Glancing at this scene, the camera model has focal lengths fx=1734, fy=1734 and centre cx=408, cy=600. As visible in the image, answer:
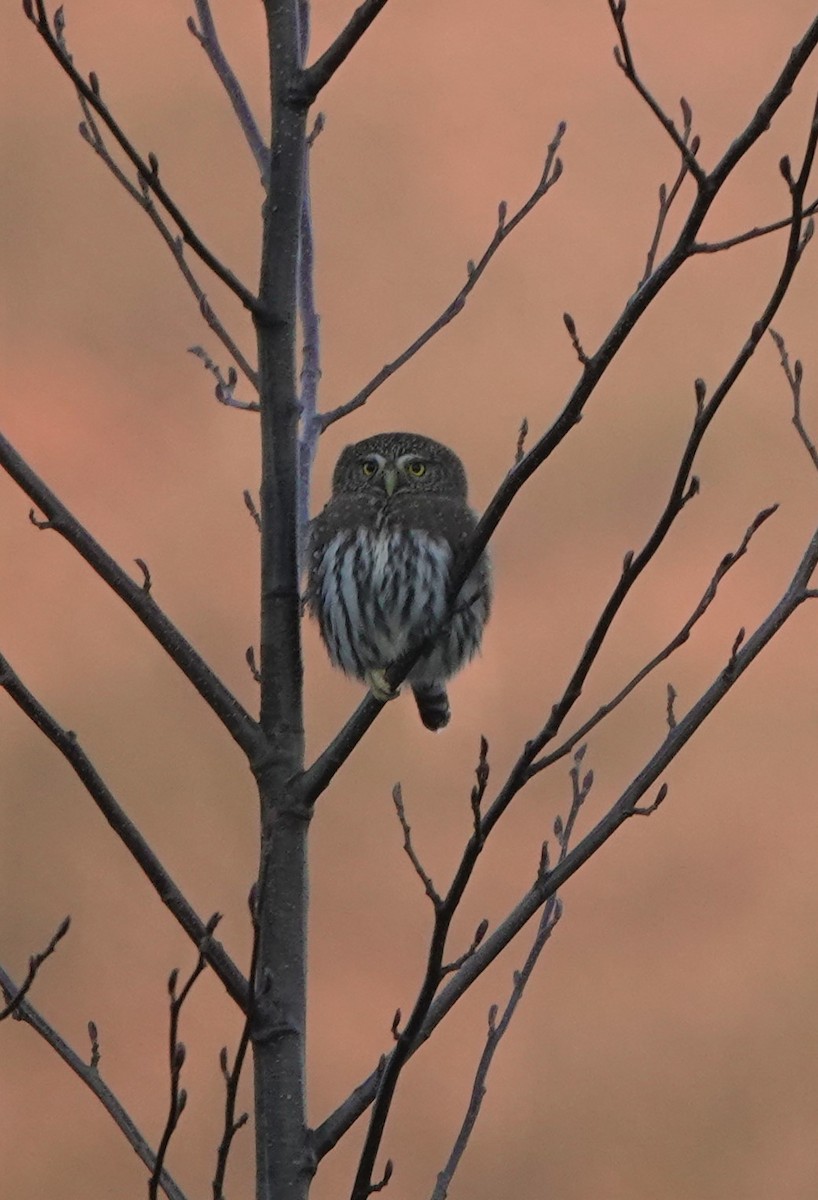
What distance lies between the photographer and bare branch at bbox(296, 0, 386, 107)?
12.6 feet

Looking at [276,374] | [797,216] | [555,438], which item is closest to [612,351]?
[555,438]

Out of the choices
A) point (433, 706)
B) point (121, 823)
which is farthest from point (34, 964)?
point (433, 706)

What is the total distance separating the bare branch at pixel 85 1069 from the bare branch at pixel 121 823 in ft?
1.40

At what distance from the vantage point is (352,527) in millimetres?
5430

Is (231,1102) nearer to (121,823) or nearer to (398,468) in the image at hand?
(121,823)

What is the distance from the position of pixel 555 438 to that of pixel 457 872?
879mm

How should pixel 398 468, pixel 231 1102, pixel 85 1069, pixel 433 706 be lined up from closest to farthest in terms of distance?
pixel 231 1102
pixel 85 1069
pixel 398 468
pixel 433 706

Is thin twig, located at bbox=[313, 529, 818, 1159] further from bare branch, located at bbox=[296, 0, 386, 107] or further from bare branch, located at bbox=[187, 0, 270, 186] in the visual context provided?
bare branch, located at bbox=[187, 0, 270, 186]

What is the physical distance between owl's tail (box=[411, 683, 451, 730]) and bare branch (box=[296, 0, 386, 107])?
2.83 m

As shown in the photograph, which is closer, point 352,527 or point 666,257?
point 666,257

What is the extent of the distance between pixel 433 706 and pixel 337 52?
3042 mm

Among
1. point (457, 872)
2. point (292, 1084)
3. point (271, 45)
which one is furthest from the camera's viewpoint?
point (271, 45)

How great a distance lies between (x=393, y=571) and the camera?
200 inches

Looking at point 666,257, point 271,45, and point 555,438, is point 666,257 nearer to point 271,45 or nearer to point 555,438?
point 555,438
